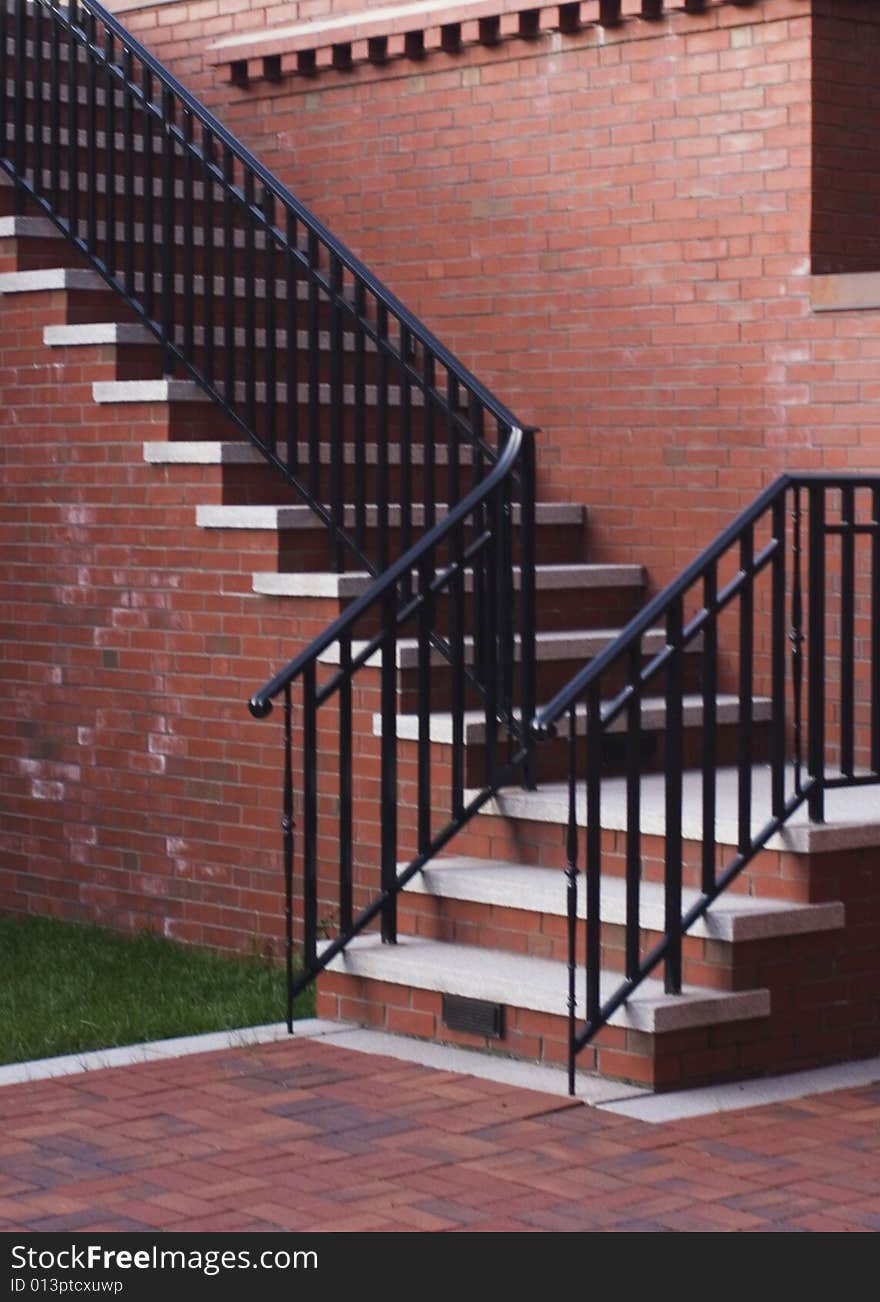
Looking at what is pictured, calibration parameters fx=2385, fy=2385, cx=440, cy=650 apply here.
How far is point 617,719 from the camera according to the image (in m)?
7.87

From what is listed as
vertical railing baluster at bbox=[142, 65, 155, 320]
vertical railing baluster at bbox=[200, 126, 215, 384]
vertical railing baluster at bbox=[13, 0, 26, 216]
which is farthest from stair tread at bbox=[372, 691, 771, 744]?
vertical railing baluster at bbox=[13, 0, 26, 216]

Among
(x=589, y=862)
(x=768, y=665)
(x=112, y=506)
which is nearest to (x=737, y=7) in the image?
(x=768, y=665)

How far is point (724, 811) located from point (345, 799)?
3.77 ft

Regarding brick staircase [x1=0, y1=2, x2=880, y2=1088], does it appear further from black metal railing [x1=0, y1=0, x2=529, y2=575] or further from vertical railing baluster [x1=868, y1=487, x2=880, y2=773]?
vertical railing baluster [x1=868, y1=487, x2=880, y2=773]

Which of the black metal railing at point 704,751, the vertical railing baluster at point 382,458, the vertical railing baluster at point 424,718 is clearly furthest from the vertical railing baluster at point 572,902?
the vertical railing baluster at point 382,458

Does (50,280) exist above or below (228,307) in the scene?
above

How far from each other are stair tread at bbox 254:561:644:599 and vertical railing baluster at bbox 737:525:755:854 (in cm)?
161

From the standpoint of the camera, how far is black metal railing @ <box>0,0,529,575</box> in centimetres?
813

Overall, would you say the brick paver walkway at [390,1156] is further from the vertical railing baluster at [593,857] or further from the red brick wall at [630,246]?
the red brick wall at [630,246]

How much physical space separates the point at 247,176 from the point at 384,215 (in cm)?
127

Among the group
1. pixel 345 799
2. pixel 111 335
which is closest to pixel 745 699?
pixel 345 799

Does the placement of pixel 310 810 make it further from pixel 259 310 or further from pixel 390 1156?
pixel 259 310

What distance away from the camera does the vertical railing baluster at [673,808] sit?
21.3 feet

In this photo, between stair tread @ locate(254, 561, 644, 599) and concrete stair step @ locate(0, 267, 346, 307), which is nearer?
stair tread @ locate(254, 561, 644, 599)
